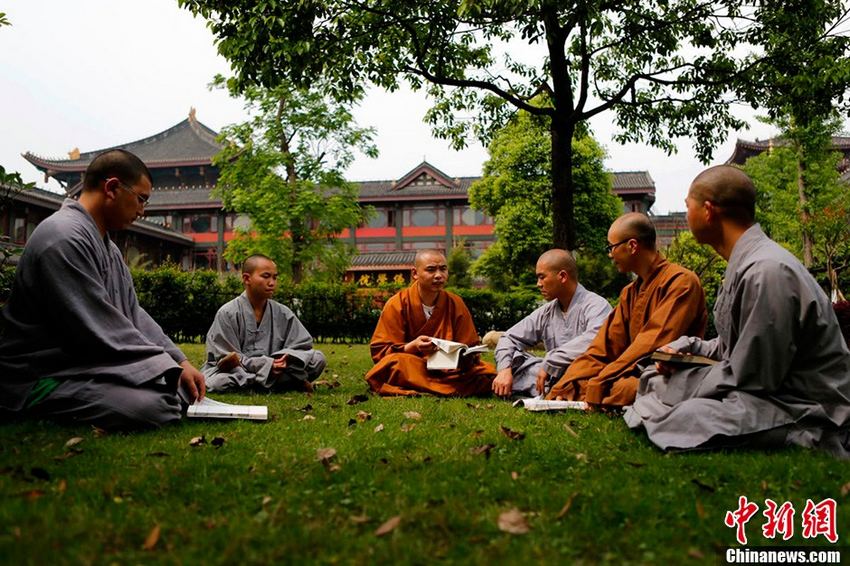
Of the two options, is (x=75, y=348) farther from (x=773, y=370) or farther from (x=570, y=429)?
(x=773, y=370)

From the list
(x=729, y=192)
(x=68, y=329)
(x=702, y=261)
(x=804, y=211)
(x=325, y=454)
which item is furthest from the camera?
→ (x=804, y=211)

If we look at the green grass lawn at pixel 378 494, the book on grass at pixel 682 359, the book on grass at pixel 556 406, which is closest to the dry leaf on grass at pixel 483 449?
the green grass lawn at pixel 378 494

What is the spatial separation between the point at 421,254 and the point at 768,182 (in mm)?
22228

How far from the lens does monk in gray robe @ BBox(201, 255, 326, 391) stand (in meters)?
6.68

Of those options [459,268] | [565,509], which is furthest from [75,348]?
[459,268]

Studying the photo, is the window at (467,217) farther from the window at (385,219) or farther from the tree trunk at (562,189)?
the tree trunk at (562,189)

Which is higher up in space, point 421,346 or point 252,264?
point 252,264

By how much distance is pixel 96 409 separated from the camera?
164 inches

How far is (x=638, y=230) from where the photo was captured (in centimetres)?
542

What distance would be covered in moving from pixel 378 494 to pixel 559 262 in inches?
171

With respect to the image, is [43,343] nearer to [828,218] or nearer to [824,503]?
[824,503]

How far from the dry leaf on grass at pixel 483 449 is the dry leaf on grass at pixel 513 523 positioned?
1.00 m

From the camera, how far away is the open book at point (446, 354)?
6527 mm

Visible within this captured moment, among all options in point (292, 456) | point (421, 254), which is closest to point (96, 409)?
point (292, 456)
